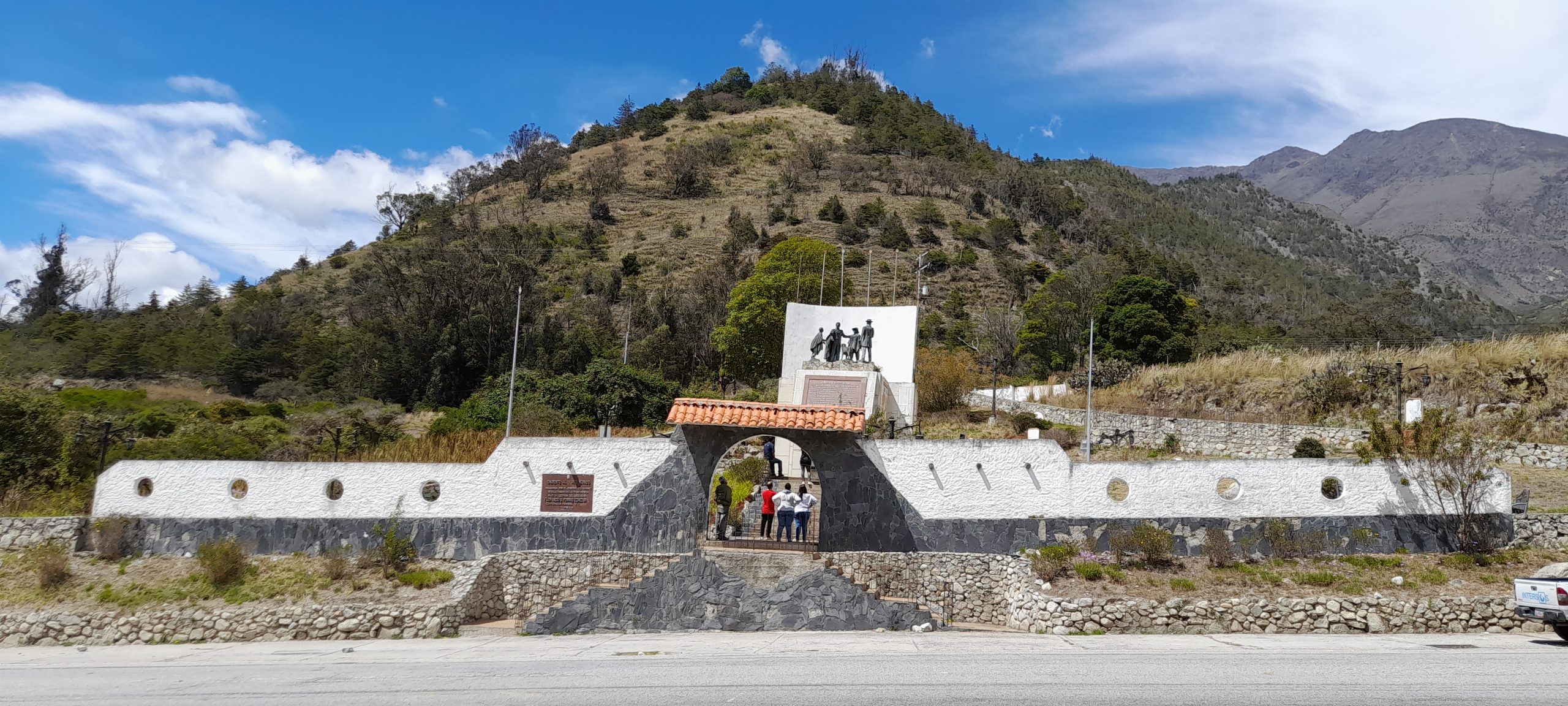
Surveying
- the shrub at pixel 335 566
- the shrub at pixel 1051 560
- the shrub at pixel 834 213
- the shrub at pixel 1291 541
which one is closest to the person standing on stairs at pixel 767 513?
the shrub at pixel 1051 560

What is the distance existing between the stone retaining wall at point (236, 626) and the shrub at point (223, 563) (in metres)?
0.79

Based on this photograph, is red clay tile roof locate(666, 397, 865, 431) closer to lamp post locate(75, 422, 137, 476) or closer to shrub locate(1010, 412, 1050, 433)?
lamp post locate(75, 422, 137, 476)

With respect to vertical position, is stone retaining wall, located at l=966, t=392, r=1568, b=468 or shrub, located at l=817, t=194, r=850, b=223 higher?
shrub, located at l=817, t=194, r=850, b=223

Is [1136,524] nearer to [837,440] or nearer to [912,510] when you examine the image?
[912,510]

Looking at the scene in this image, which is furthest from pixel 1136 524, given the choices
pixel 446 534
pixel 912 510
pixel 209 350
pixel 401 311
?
pixel 209 350

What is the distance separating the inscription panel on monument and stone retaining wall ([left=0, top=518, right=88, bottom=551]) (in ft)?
59.5

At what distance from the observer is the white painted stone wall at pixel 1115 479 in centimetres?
1658

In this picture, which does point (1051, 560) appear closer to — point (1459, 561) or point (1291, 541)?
point (1291, 541)

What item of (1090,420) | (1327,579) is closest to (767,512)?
(1090,420)

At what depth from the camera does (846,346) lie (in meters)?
30.6

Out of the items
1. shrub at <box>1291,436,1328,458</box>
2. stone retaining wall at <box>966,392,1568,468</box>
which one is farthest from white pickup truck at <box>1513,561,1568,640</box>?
stone retaining wall at <box>966,392,1568,468</box>

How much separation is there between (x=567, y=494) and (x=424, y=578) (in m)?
2.84

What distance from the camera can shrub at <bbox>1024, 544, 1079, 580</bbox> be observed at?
52.5 ft

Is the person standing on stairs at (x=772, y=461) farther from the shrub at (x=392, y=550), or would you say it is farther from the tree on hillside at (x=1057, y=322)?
the tree on hillside at (x=1057, y=322)
